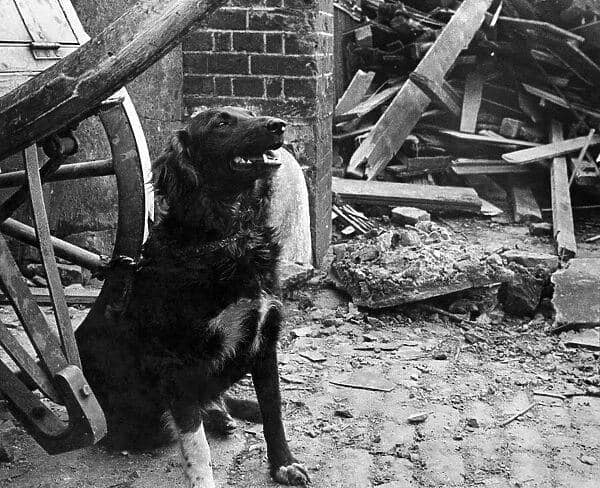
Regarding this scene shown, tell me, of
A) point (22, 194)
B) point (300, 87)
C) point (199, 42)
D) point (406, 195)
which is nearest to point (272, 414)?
point (22, 194)

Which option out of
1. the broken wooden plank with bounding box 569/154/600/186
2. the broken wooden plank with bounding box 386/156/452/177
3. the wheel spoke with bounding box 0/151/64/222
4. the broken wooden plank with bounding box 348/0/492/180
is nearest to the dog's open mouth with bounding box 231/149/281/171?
the wheel spoke with bounding box 0/151/64/222

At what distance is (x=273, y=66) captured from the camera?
4926mm

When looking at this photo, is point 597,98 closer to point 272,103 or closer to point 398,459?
point 272,103

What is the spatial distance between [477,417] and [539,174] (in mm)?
4535

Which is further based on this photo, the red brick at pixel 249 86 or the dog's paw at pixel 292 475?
the red brick at pixel 249 86

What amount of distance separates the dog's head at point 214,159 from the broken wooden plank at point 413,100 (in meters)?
4.14

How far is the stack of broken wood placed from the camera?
6.93 metres

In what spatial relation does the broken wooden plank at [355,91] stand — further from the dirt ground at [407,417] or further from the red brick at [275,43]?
the dirt ground at [407,417]

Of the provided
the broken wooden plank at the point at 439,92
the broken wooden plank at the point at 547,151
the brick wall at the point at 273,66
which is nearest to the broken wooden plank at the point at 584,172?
the broken wooden plank at the point at 547,151

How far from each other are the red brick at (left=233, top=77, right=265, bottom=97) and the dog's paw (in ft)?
9.53

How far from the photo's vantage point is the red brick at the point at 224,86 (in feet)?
16.5

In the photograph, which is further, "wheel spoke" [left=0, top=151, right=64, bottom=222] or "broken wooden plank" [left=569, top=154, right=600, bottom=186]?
"broken wooden plank" [left=569, top=154, right=600, bottom=186]

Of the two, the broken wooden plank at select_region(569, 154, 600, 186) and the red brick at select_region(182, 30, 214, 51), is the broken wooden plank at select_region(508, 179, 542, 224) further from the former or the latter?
the red brick at select_region(182, 30, 214, 51)

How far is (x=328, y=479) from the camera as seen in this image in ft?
9.18
